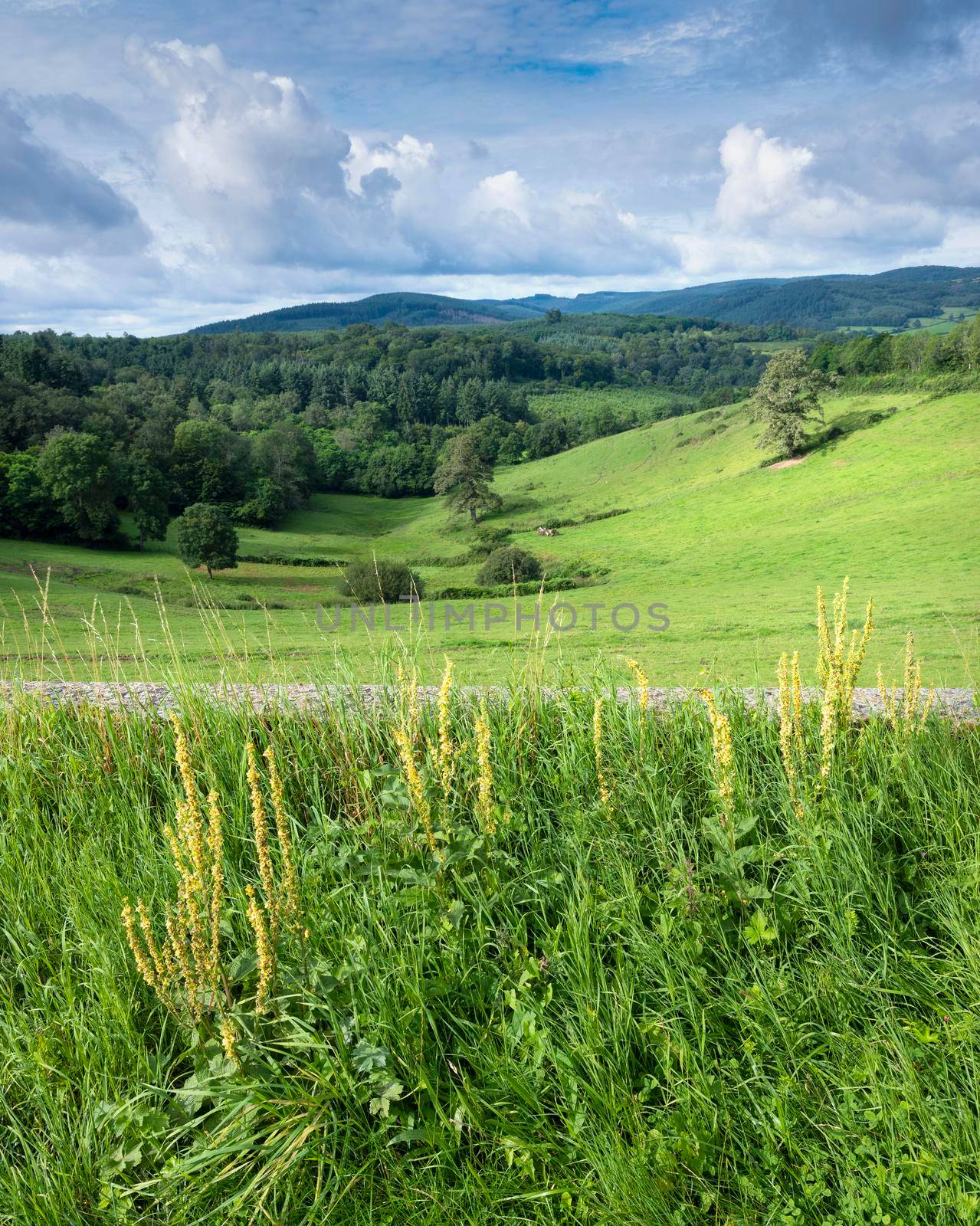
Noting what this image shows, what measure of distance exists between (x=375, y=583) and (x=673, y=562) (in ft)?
50.9

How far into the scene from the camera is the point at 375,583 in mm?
39719

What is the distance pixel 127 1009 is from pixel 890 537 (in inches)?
1426

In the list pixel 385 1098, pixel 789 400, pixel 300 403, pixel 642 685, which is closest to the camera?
pixel 385 1098

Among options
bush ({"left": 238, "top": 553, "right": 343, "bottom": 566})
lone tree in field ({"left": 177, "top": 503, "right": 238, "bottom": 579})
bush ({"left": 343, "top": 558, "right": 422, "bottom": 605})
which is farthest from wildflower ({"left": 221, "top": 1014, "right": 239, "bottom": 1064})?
bush ({"left": 238, "top": 553, "right": 343, "bottom": 566})

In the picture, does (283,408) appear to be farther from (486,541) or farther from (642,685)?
(642,685)

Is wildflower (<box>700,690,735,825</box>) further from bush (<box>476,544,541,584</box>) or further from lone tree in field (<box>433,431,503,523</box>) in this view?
lone tree in field (<box>433,431,503,523</box>)

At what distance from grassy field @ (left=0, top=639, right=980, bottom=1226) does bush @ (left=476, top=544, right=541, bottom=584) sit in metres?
38.6

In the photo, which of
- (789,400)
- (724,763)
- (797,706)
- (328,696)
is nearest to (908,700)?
(797,706)

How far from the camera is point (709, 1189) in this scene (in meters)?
2.18

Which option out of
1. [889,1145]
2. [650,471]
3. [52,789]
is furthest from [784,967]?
[650,471]

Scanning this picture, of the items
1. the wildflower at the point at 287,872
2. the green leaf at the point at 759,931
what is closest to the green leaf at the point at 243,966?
the wildflower at the point at 287,872

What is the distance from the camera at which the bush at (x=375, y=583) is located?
3944 cm

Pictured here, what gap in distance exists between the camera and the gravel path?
477cm

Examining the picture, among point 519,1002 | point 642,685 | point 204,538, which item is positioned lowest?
point 204,538
